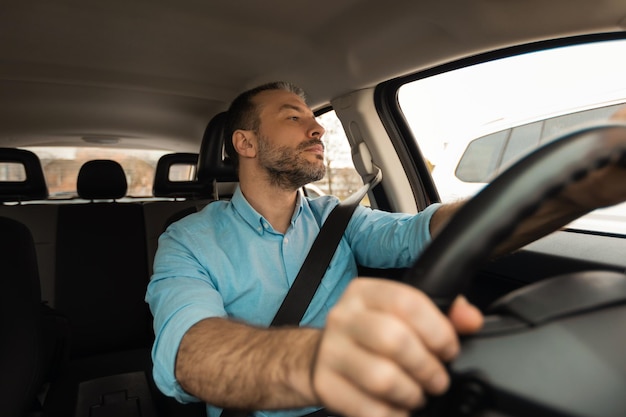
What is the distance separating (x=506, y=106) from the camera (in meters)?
1.69

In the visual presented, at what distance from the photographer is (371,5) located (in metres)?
1.47

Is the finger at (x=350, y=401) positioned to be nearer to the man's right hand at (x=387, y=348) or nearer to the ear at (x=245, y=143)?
the man's right hand at (x=387, y=348)

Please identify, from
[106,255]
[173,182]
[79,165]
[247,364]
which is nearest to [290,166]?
[247,364]

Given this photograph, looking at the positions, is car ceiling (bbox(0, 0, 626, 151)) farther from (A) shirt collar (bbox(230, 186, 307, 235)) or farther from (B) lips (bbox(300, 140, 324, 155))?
(A) shirt collar (bbox(230, 186, 307, 235))

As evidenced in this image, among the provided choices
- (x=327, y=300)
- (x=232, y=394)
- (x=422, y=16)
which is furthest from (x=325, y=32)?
(x=232, y=394)

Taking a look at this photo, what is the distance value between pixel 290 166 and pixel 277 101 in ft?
1.14

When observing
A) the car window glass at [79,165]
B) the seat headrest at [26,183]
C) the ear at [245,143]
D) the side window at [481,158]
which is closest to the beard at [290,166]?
the ear at [245,143]

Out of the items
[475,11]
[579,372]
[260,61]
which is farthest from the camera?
[260,61]

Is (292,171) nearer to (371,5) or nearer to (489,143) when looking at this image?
(371,5)

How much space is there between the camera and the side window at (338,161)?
230 centimetres

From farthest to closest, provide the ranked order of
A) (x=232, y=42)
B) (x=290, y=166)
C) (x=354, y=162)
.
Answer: (x=354, y=162), (x=232, y=42), (x=290, y=166)

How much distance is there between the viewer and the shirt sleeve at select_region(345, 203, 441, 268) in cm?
127

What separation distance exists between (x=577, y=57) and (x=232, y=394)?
1.40 meters

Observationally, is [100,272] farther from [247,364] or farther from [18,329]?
[247,364]
